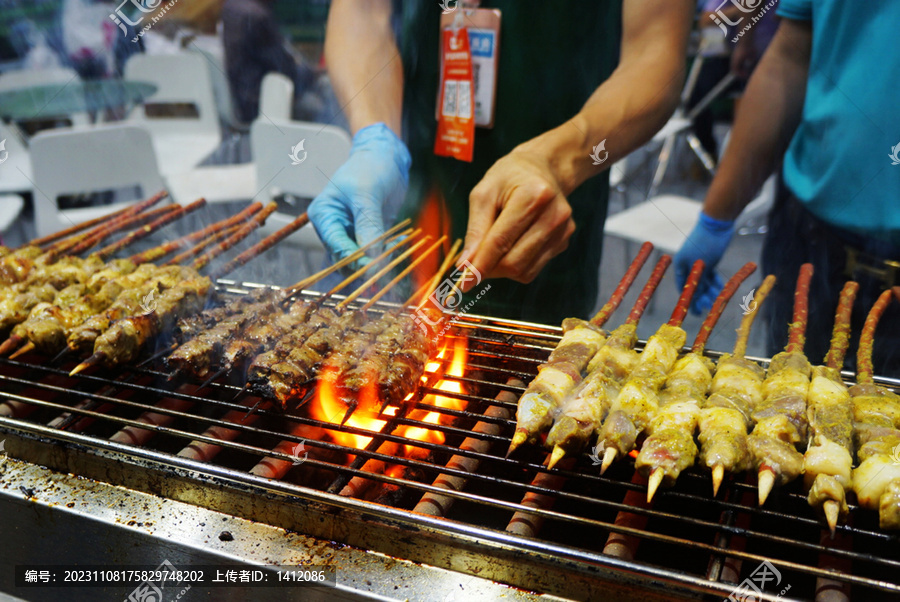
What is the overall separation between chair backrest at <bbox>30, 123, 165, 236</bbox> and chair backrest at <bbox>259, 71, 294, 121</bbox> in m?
1.62

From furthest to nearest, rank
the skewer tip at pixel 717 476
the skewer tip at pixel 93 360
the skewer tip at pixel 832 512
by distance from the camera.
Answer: the skewer tip at pixel 93 360, the skewer tip at pixel 717 476, the skewer tip at pixel 832 512

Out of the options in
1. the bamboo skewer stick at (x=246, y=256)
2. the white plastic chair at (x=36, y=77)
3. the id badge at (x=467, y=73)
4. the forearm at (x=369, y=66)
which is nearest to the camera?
the bamboo skewer stick at (x=246, y=256)

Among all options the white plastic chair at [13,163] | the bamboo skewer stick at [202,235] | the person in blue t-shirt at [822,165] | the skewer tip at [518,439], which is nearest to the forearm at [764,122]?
the person in blue t-shirt at [822,165]

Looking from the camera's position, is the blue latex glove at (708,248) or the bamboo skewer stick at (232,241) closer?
the bamboo skewer stick at (232,241)

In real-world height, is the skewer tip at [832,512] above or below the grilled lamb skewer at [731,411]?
below

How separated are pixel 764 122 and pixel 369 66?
2921 millimetres

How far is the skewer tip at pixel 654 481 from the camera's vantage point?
71.8 inches

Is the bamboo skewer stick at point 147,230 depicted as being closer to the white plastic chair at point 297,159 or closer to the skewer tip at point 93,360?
the skewer tip at point 93,360

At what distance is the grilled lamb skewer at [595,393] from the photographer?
205 centimetres

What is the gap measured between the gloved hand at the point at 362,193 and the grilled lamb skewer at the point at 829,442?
2.55m

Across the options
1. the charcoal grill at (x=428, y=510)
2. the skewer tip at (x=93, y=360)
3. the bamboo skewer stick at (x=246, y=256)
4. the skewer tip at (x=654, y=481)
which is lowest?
the charcoal grill at (x=428, y=510)

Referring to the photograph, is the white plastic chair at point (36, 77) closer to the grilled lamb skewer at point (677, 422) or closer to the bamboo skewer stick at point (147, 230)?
the bamboo skewer stick at point (147, 230)

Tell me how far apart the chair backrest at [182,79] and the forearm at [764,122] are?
7267 millimetres

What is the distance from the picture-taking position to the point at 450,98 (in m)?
4.37
